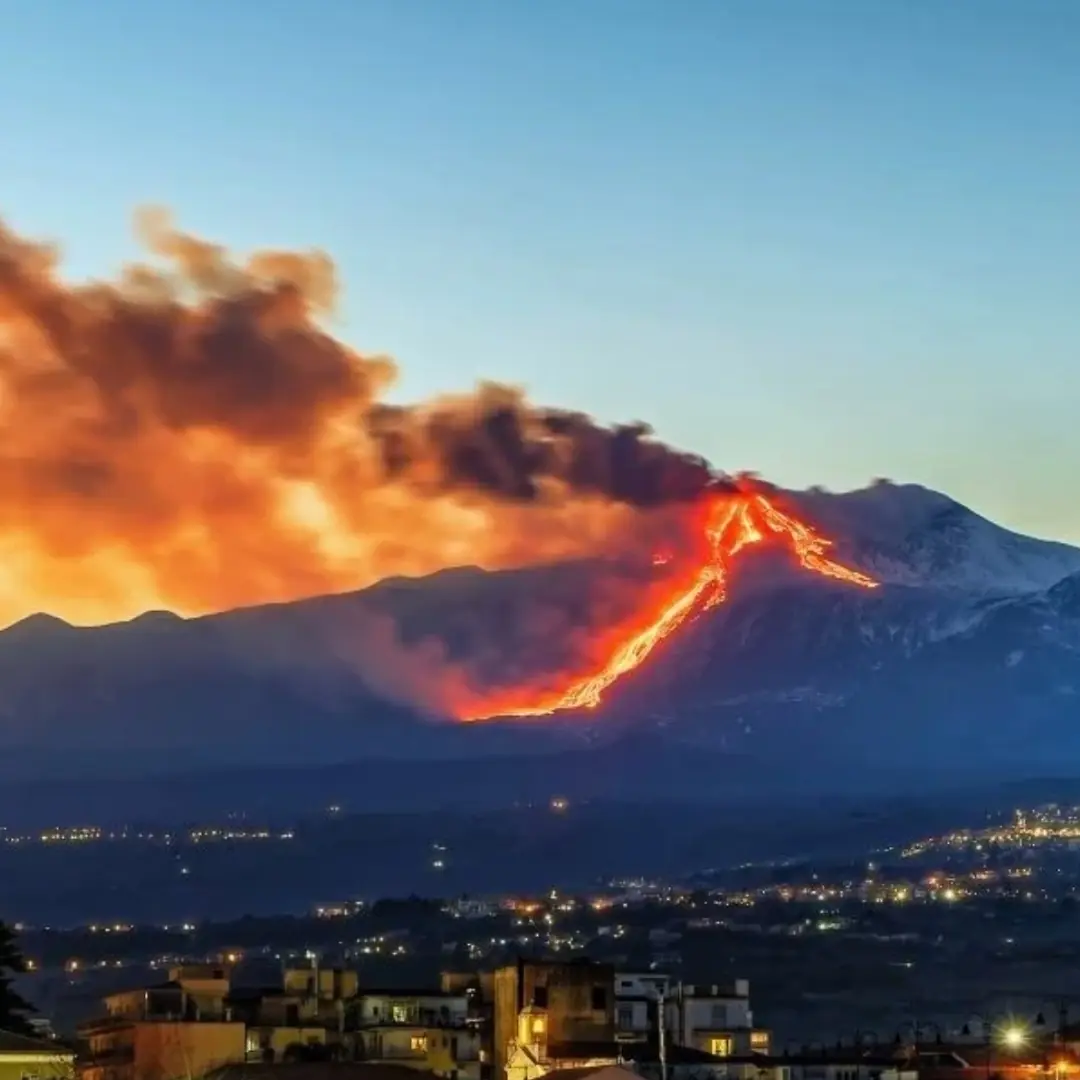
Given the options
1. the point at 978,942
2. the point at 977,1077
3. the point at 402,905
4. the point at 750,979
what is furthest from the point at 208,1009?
the point at 402,905

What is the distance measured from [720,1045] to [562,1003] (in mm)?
10901

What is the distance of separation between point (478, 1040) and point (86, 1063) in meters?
16.6

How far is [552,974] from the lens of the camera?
9100cm

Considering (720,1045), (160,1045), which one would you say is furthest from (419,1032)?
(160,1045)

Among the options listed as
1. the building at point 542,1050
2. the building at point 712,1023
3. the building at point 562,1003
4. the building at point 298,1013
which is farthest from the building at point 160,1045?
the building at point 712,1023

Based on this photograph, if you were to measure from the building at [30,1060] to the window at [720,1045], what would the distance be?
28130 millimetres

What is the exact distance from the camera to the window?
9862 centimetres

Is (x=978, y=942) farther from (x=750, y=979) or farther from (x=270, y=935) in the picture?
(x=270, y=935)

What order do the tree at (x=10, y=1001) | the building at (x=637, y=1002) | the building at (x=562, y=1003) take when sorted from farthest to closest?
the building at (x=637, y=1002), the building at (x=562, y=1003), the tree at (x=10, y=1001)

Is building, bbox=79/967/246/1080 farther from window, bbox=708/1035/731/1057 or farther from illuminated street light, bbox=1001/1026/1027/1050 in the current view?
illuminated street light, bbox=1001/1026/1027/1050

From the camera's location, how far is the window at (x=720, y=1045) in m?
98.6

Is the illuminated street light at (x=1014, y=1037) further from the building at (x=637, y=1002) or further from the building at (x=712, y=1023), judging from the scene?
the building at (x=637, y=1002)

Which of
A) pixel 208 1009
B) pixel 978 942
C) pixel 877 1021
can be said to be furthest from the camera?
pixel 978 942

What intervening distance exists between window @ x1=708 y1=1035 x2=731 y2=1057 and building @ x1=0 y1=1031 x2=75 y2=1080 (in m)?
28.1
